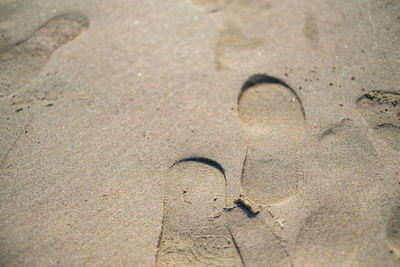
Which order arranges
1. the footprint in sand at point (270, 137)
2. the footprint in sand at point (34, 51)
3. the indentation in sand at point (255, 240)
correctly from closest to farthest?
the indentation in sand at point (255, 240)
the footprint in sand at point (270, 137)
the footprint in sand at point (34, 51)

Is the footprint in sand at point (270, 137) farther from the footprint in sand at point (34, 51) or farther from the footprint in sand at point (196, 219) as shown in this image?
the footprint in sand at point (34, 51)

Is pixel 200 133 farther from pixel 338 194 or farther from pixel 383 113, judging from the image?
pixel 383 113

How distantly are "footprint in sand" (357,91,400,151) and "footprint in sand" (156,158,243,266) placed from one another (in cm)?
102

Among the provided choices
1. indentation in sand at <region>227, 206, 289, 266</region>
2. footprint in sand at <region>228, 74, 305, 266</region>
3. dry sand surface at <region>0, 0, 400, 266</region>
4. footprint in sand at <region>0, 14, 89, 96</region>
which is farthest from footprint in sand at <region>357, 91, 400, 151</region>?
footprint in sand at <region>0, 14, 89, 96</region>

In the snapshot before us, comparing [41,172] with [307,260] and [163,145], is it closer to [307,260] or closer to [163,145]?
[163,145]

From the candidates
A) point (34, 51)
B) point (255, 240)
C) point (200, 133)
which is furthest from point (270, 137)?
point (34, 51)

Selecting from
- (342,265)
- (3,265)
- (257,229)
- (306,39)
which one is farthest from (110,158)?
(306,39)

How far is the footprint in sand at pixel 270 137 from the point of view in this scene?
173 cm

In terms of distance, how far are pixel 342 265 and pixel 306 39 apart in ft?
4.99

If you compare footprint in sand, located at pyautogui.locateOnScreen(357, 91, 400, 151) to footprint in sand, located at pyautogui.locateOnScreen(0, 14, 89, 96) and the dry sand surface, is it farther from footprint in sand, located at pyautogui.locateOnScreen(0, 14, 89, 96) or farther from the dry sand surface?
footprint in sand, located at pyautogui.locateOnScreen(0, 14, 89, 96)

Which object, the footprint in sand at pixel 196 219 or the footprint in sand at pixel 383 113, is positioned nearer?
the footprint in sand at pixel 196 219

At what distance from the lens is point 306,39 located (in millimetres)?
2129

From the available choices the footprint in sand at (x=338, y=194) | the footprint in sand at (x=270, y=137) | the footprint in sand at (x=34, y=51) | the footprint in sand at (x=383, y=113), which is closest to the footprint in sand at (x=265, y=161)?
the footprint in sand at (x=270, y=137)

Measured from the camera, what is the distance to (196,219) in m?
1.68
